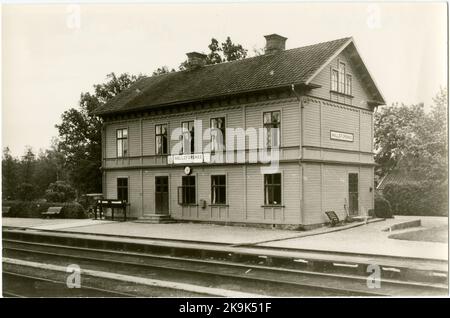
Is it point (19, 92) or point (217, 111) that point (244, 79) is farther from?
point (19, 92)

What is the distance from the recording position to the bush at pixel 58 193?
3428cm

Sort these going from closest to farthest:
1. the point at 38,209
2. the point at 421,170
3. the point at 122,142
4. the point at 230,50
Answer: the point at 122,142 → the point at 421,170 → the point at 38,209 → the point at 230,50

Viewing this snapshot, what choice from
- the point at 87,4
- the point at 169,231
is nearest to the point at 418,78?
the point at 87,4

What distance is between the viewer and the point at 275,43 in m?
24.9

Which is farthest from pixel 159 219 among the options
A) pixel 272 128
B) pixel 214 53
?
pixel 214 53

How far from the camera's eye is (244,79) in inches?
920

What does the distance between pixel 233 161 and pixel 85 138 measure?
2526cm

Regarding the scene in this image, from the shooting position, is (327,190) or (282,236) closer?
(282,236)

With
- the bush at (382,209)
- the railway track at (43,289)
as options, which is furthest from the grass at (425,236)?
the railway track at (43,289)

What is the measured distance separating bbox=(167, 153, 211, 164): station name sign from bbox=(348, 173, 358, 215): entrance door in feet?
22.9

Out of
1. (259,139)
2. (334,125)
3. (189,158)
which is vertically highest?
(334,125)

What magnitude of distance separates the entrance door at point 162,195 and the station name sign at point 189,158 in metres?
1.17

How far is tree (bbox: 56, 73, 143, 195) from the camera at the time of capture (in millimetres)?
42719

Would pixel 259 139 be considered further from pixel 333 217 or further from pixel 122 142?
pixel 122 142
